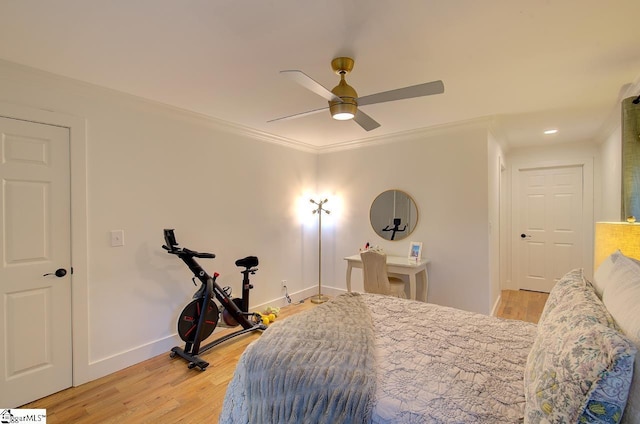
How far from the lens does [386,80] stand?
2336 millimetres

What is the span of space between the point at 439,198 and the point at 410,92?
7.64 ft

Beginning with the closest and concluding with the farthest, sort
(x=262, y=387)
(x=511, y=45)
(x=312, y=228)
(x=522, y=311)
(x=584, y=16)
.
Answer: (x=262, y=387) < (x=584, y=16) < (x=511, y=45) < (x=522, y=311) < (x=312, y=228)

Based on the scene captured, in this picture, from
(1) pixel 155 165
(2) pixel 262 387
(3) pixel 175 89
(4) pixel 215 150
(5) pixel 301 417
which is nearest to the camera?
(5) pixel 301 417

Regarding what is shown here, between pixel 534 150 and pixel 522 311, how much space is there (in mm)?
2643

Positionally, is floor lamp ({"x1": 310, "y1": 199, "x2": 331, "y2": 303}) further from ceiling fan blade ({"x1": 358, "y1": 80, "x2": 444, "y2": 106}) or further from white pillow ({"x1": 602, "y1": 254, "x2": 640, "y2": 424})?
white pillow ({"x1": 602, "y1": 254, "x2": 640, "y2": 424})

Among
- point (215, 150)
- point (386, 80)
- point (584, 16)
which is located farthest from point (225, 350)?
point (584, 16)

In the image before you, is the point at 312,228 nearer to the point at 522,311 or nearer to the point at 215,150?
the point at 215,150

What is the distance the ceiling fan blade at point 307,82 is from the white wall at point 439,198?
233cm

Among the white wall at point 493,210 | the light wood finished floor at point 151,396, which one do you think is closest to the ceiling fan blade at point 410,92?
the white wall at point 493,210

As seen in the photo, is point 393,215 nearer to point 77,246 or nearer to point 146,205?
point 146,205

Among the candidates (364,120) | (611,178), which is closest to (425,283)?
(364,120)

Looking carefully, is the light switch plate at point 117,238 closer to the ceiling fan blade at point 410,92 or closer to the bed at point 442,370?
the bed at point 442,370

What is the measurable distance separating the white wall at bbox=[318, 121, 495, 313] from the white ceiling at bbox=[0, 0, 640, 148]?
810 mm

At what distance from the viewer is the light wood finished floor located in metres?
2.04
